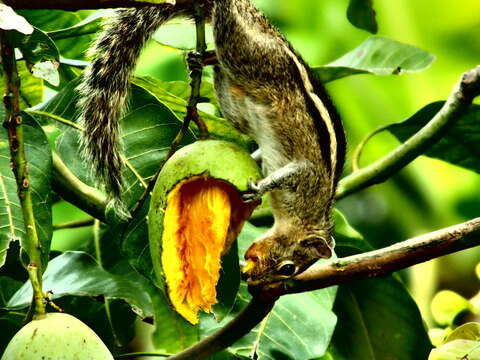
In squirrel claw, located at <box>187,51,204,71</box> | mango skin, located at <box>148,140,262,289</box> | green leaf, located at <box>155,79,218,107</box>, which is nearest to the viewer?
mango skin, located at <box>148,140,262,289</box>

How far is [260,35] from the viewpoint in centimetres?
162

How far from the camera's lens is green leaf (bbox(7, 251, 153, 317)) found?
4.99ft

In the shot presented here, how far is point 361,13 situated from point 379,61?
25 centimetres

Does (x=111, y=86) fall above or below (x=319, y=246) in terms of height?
above

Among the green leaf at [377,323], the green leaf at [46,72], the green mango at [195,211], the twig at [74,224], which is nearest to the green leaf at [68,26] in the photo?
the green leaf at [46,72]

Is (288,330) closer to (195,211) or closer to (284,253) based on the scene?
(284,253)

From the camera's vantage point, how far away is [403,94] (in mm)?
3404

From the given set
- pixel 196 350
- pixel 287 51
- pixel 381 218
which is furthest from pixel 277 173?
pixel 381 218

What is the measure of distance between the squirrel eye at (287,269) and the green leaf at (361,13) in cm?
49

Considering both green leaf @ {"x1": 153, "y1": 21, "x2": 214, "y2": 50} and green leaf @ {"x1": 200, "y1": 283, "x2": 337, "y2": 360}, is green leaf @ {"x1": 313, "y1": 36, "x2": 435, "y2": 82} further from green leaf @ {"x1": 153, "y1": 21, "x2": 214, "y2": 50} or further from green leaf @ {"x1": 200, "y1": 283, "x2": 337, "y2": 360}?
green leaf @ {"x1": 200, "y1": 283, "x2": 337, "y2": 360}

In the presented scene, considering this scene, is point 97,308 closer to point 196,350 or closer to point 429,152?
point 196,350

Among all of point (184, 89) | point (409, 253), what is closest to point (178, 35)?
point (184, 89)

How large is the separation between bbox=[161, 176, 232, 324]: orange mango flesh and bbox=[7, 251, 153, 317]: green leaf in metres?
0.37

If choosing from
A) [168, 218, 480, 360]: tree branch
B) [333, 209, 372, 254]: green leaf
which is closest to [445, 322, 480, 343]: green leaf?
[168, 218, 480, 360]: tree branch
